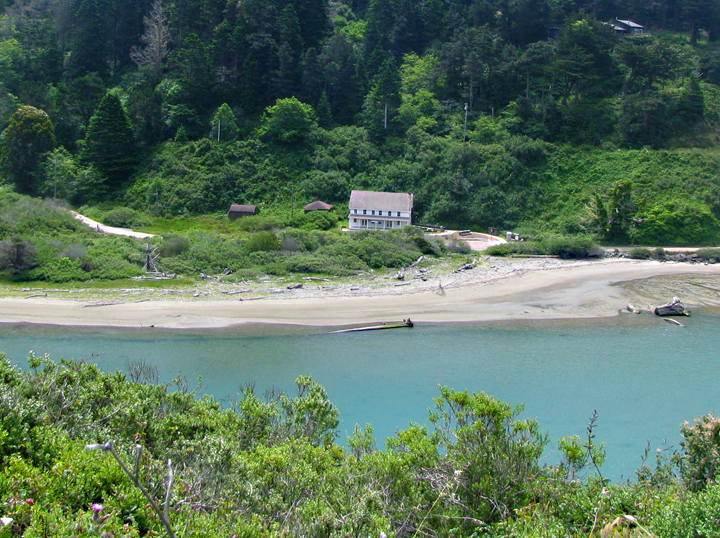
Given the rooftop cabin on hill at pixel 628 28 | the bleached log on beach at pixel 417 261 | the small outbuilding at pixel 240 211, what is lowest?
the bleached log on beach at pixel 417 261

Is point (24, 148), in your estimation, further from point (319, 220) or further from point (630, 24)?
point (630, 24)

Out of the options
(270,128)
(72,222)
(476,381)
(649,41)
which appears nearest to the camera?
(476,381)

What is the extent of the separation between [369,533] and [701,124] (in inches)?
1993

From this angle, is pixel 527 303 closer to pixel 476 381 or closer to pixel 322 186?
pixel 476 381

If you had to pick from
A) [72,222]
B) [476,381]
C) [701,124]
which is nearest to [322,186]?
[72,222]

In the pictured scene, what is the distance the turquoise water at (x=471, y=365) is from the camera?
1512cm

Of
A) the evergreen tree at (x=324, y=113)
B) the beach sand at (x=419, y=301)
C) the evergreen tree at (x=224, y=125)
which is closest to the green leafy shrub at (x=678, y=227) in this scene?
the beach sand at (x=419, y=301)

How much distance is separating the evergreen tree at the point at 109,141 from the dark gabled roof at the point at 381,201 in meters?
19.1

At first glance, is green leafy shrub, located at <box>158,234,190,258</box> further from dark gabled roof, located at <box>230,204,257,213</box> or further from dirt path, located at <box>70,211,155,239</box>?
dark gabled roof, located at <box>230,204,257,213</box>

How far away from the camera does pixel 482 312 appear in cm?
2453

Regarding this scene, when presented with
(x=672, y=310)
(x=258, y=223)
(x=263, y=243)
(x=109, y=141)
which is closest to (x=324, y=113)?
(x=258, y=223)

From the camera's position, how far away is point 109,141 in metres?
43.5

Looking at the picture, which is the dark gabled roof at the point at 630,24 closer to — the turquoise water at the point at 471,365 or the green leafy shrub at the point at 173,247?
the turquoise water at the point at 471,365

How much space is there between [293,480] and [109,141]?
42.2 metres
